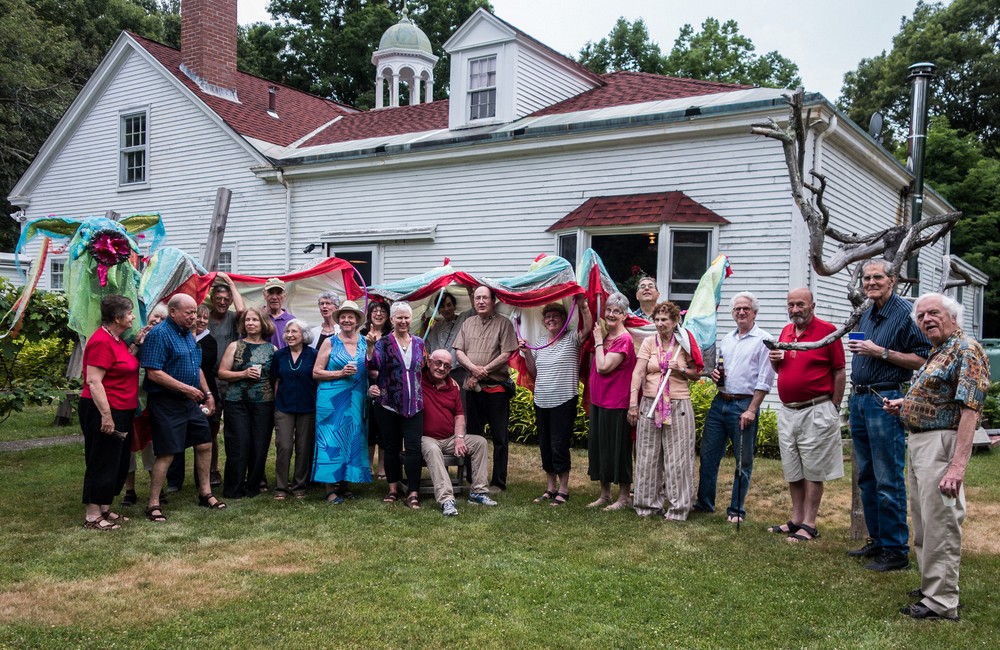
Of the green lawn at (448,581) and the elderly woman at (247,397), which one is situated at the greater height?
the elderly woman at (247,397)

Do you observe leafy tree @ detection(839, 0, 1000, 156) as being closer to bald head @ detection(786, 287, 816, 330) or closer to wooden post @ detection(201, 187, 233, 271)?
wooden post @ detection(201, 187, 233, 271)

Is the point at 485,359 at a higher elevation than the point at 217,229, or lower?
lower

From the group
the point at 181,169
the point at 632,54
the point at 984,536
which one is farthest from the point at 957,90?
the point at 984,536

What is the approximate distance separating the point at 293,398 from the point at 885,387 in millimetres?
4480

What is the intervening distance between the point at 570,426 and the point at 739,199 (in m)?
5.16

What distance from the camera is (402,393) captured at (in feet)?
21.5

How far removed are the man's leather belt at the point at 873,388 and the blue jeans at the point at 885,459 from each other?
2cm

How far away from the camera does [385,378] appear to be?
664cm

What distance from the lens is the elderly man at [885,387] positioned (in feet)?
16.0

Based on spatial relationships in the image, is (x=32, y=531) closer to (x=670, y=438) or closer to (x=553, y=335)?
(x=553, y=335)

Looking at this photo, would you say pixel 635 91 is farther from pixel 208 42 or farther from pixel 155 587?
pixel 155 587

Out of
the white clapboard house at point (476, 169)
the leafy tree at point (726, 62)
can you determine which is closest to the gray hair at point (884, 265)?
the white clapboard house at point (476, 169)

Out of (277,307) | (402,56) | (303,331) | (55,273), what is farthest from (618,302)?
(402,56)

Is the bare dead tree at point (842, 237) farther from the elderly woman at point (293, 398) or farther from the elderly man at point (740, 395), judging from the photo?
the elderly woman at point (293, 398)
